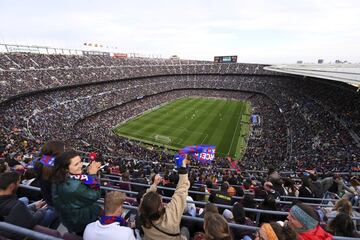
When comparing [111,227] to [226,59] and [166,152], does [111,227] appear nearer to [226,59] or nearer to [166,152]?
[166,152]

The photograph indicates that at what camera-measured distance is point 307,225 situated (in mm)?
3070

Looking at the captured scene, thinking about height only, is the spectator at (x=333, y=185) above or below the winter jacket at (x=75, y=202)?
below

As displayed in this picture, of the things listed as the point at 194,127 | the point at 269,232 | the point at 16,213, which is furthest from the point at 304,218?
the point at 194,127

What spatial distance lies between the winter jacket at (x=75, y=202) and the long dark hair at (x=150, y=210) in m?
0.80

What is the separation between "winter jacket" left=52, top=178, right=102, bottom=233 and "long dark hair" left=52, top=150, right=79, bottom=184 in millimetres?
98

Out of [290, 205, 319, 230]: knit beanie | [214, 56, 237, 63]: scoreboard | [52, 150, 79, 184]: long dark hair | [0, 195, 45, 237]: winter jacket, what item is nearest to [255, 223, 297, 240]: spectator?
[290, 205, 319, 230]: knit beanie

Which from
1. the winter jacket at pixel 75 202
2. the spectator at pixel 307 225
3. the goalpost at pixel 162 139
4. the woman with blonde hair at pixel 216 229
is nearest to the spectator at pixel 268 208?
the spectator at pixel 307 225

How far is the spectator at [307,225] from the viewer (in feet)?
9.90

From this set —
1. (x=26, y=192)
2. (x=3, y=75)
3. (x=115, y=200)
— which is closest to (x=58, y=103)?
(x=3, y=75)

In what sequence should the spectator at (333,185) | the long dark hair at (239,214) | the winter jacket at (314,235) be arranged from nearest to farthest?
the winter jacket at (314,235) → the long dark hair at (239,214) → the spectator at (333,185)

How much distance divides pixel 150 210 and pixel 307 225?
2080 mm

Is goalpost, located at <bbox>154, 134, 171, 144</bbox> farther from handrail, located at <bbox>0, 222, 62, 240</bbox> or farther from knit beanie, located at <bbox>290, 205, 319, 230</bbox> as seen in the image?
handrail, located at <bbox>0, 222, 62, 240</bbox>

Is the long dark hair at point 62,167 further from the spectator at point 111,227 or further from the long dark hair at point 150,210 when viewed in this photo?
the long dark hair at point 150,210

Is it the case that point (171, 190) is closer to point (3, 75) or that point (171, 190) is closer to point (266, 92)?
point (3, 75)
